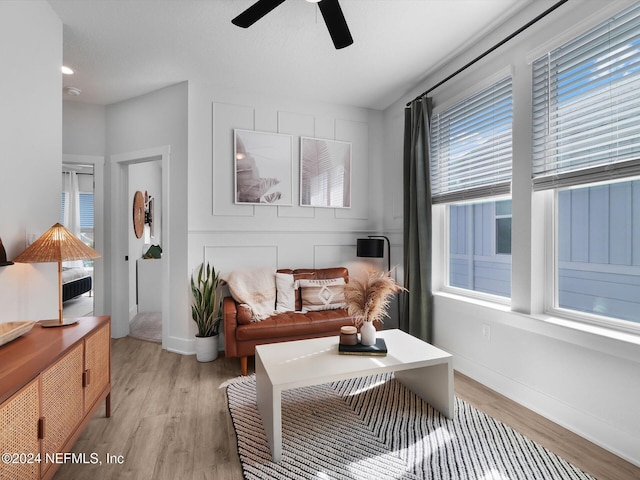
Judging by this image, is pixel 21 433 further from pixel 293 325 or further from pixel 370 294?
pixel 293 325

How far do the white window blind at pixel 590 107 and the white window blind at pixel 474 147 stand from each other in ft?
0.95

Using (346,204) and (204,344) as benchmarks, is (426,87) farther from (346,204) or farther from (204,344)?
(204,344)

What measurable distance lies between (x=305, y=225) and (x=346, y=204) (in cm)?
61

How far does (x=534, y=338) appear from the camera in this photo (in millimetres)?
2238

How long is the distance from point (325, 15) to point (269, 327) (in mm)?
2367

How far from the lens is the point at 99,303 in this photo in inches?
152

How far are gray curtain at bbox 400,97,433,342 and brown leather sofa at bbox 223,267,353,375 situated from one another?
2.38 feet

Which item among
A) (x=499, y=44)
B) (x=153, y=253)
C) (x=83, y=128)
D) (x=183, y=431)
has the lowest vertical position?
(x=183, y=431)

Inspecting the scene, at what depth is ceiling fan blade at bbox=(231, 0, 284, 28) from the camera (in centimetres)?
182

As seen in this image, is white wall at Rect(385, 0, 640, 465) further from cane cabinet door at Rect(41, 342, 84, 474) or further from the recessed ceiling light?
the recessed ceiling light

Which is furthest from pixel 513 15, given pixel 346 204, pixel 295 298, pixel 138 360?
pixel 138 360

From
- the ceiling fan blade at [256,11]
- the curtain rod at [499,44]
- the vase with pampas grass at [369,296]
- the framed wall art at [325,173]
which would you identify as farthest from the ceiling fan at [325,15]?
the framed wall art at [325,173]

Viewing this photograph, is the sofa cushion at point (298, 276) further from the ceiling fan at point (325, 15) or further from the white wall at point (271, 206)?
the ceiling fan at point (325, 15)

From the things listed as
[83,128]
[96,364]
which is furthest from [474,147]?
[83,128]
